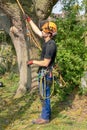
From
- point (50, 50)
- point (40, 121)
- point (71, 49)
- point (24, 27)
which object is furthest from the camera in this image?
point (24, 27)

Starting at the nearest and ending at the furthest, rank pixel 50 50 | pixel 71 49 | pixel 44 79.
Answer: pixel 50 50
pixel 44 79
pixel 71 49

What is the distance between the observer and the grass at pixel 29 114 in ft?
22.6

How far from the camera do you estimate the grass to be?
6.89 meters

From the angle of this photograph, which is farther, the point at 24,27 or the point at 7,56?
the point at 7,56

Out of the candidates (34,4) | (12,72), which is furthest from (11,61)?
(34,4)

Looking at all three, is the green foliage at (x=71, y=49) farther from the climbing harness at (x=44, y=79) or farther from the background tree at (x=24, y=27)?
the climbing harness at (x=44, y=79)

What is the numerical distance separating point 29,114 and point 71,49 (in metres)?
1.82

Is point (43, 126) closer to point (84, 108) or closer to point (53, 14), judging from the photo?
point (84, 108)

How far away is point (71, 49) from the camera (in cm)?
838

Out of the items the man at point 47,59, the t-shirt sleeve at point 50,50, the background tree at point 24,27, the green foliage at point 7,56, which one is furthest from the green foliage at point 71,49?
the green foliage at point 7,56

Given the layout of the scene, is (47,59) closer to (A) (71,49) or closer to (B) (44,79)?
(B) (44,79)

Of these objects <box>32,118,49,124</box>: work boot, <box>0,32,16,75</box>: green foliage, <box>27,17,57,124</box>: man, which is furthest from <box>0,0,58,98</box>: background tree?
<box>0,32,16,75</box>: green foliage

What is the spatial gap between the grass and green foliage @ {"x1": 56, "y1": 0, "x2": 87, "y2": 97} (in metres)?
0.59

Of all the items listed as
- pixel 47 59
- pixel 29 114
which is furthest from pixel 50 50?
pixel 29 114
